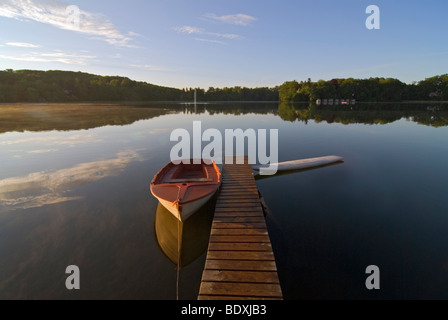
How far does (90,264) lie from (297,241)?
24.6 ft

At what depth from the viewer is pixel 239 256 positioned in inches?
263

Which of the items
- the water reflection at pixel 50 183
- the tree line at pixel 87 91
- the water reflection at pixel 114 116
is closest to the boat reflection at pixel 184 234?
the water reflection at pixel 50 183

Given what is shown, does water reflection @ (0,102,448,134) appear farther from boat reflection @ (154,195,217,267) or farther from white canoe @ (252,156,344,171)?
boat reflection @ (154,195,217,267)

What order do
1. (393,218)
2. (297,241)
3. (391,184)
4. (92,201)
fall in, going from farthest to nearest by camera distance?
(391,184), (92,201), (393,218), (297,241)

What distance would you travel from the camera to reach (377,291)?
6551mm

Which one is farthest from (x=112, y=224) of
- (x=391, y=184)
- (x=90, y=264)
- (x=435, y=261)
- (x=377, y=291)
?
(x=391, y=184)

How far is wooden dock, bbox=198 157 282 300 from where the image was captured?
5.49 m

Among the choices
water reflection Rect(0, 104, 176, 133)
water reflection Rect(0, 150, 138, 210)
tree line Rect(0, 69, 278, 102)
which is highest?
tree line Rect(0, 69, 278, 102)

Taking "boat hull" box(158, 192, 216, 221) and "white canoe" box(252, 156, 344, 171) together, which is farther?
"white canoe" box(252, 156, 344, 171)

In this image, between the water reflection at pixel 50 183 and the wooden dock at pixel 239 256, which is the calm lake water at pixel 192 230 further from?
the wooden dock at pixel 239 256

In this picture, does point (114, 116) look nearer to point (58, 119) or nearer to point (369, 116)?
point (58, 119)

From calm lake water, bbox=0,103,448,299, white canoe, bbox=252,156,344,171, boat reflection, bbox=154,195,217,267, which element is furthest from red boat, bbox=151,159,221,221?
white canoe, bbox=252,156,344,171

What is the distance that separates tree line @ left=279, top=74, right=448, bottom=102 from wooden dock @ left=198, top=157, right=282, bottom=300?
135060 mm
